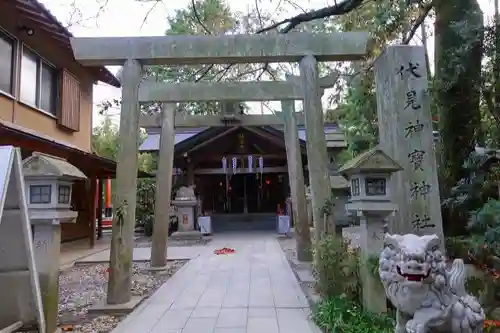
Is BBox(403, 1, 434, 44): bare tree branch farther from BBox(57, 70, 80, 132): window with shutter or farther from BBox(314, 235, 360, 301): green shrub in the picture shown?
BBox(57, 70, 80, 132): window with shutter

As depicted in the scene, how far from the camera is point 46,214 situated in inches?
163

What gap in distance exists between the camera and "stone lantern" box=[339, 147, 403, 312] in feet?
14.4

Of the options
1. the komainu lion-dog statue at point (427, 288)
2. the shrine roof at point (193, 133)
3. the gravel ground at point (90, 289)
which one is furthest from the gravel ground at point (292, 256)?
the shrine roof at point (193, 133)

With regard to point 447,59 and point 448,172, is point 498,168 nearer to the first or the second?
point 448,172

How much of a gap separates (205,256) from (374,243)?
6.81 meters

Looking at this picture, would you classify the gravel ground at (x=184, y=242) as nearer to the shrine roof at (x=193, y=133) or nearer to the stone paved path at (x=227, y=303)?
the shrine roof at (x=193, y=133)

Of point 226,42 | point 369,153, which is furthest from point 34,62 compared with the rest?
point 369,153

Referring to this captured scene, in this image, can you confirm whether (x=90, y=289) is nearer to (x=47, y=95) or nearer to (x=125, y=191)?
(x=125, y=191)

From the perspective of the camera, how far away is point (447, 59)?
6.04 meters

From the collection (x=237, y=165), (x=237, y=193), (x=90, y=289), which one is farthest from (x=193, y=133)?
(x=90, y=289)

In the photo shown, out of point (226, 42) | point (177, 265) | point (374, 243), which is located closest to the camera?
point (374, 243)

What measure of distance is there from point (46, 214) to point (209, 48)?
3074 mm

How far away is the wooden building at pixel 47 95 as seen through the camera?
8.59m

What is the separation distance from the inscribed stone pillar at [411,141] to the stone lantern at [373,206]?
30cm
